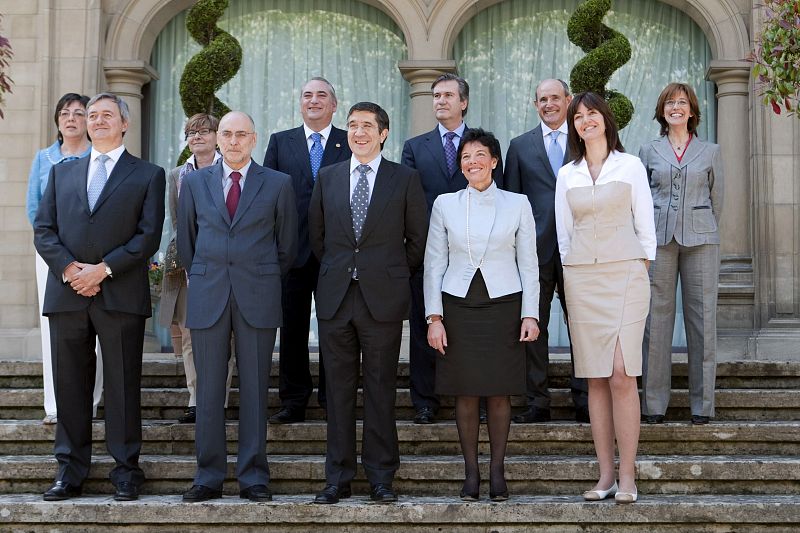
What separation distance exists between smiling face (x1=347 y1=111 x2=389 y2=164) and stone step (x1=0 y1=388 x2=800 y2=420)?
66.4 inches

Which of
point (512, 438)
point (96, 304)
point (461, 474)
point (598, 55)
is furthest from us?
point (598, 55)

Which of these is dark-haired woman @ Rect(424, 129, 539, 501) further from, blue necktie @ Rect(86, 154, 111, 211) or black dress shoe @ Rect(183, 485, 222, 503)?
blue necktie @ Rect(86, 154, 111, 211)

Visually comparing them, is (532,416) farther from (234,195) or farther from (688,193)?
(234,195)

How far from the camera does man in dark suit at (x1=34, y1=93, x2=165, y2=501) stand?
5.49m

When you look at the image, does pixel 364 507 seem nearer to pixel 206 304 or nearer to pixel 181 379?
pixel 206 304

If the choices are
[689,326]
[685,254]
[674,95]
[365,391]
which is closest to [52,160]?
[365,391]

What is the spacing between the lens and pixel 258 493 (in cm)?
532

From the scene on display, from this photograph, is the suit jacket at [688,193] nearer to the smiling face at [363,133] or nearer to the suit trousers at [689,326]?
the suit trousers at [689,326]

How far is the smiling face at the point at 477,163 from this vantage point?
5457 millimetres

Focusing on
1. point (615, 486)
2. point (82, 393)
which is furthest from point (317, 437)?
point (615, 486)

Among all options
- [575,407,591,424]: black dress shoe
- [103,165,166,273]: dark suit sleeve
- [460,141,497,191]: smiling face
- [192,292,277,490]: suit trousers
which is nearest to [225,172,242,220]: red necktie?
[103,165,166,273]: dark suit sleeve

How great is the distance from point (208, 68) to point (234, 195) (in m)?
2.97

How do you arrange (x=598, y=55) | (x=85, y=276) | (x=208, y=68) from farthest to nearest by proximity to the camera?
(x=208, y=68) < (x=598, y=55) < (x=85, y=276)

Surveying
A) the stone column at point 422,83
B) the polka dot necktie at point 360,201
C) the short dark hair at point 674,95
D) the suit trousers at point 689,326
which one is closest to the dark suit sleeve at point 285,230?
the polka dot necktie at point 360,201
